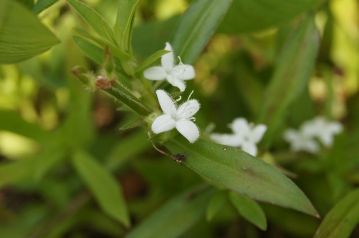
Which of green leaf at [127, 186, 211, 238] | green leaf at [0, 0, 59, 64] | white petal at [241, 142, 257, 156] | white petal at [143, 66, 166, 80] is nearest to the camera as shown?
green leaf at [0, 0, 59, 64]

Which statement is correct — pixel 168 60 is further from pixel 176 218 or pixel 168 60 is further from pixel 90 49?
pixel 176 218

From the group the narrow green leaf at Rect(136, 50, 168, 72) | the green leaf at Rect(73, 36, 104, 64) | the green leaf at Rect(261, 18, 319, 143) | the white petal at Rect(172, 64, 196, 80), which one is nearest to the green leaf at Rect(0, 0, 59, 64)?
the green leaf at Rect(73, 36, 104, 64)

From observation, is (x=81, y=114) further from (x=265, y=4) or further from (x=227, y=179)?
(x=227, y=179)

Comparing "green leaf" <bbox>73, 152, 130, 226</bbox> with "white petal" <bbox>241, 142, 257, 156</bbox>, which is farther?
"green leaf" <bbox>73, 152, 130, 226</bbox>

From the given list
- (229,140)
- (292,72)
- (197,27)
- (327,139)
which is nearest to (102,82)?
(197,27)

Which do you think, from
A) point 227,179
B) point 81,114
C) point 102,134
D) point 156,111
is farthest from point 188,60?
point 102,134

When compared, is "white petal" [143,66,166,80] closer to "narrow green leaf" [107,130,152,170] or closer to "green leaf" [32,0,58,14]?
"green leaf" [32,0,58,14]

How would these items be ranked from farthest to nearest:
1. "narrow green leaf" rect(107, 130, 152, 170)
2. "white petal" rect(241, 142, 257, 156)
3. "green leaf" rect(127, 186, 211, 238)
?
1. "narrow green leaf" rect(107, 130, 152, 170)
2. "green leaf" rect(127, 186, 211, 238)
3. "white petal" rect(241, 142, 257, 156)
